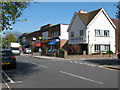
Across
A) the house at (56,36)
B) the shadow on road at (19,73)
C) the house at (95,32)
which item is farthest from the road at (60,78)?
the house at (56,36)

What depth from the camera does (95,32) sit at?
3247cm

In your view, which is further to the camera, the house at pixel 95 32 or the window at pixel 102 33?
the window at pixel 102 33

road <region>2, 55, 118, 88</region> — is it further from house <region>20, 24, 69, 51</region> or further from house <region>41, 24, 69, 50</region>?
house <region>41, 24, 69, 50</region>

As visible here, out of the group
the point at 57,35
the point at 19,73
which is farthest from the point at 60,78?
the point at 57,35

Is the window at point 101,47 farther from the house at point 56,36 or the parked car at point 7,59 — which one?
the parked car at point 7,59

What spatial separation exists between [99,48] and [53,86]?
27.0 metres

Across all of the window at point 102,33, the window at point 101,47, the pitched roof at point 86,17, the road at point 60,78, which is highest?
the pitched roof at point 86,17

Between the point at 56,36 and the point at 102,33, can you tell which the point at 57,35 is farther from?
the point at 102,33

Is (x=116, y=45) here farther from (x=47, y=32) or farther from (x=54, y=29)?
(x=47, y=32)

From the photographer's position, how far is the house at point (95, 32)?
104 feet

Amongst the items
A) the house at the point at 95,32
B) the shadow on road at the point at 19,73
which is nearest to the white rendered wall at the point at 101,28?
the house at the point at 95,32

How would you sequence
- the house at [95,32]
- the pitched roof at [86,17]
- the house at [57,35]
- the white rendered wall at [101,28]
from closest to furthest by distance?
the house at [95,32] < the white rendered wall at [101,28] < the pitched roof at [86,17] < the house at [57,35]

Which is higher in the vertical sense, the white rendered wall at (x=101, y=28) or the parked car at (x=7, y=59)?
the white rendered wall at (x=101, y=28)

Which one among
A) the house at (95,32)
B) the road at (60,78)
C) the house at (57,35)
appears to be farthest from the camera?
the house at (57,35)
